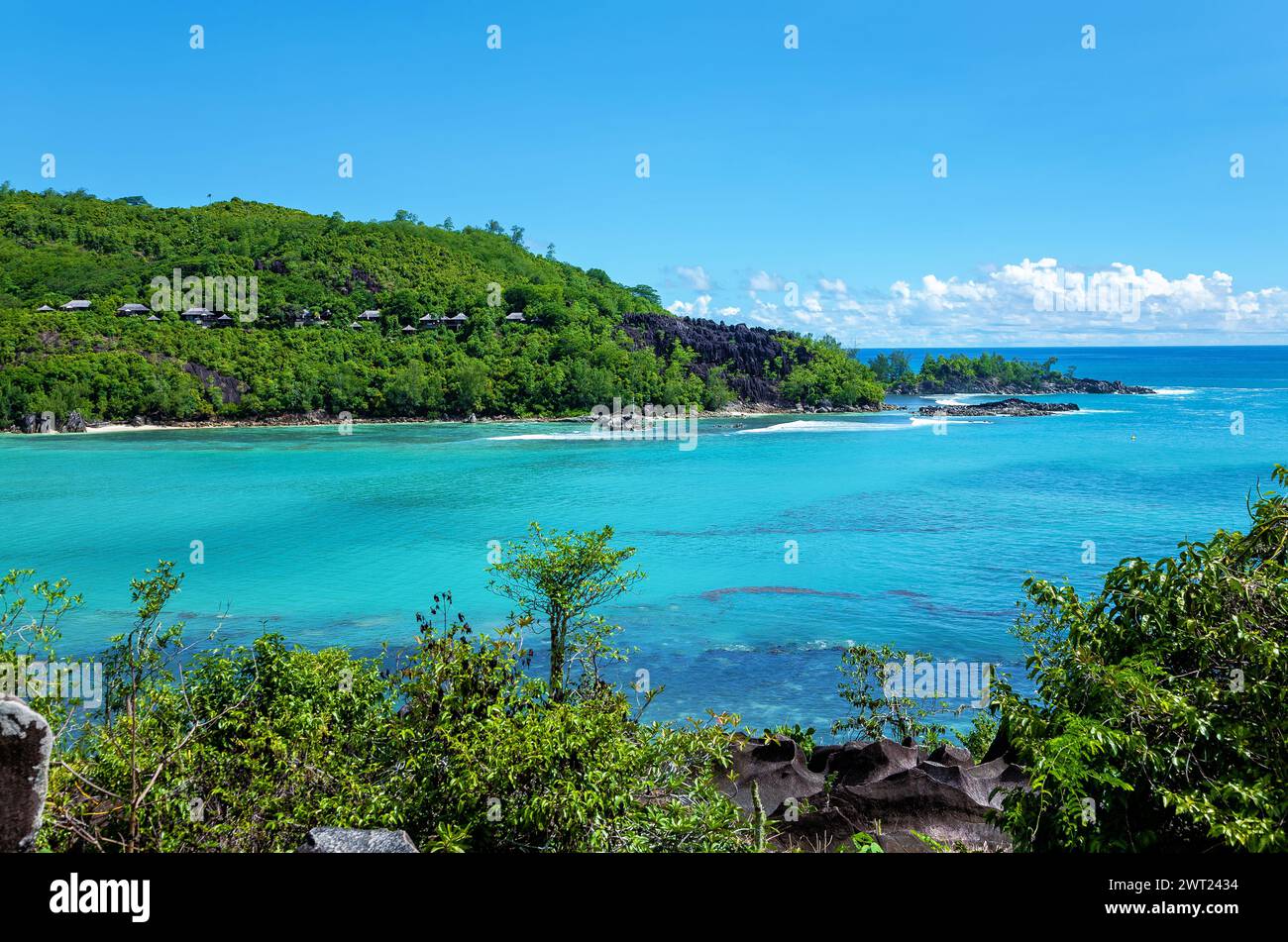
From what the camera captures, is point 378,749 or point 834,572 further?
point 834,572

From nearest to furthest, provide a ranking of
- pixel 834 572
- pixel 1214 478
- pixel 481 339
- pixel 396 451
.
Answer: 1. pixel 834 572
2. pixel 1214 478
3. pixel 396 451
4. pixel 481 339

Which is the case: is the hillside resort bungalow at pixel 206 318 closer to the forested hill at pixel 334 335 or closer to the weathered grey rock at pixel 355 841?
the forested hill at pixel 334 335

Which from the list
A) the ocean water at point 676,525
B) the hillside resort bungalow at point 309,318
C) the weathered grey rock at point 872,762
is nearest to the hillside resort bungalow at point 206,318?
the hillside resort bungalow at point 309,318

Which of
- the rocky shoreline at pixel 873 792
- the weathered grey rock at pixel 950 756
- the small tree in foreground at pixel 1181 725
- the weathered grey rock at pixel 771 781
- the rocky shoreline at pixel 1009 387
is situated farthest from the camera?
the rocky shoreline at pixel 1009 387

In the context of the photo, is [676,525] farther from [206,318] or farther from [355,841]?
[206,318]

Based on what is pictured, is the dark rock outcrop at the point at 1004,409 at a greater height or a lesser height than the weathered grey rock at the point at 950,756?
greater
